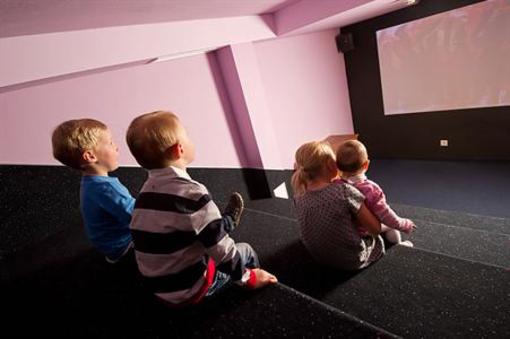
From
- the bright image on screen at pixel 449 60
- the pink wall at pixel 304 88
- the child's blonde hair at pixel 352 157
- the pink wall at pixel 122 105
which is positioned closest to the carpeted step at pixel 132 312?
the child's blonde hair at pixel 352 157

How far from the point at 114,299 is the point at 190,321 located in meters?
0.46

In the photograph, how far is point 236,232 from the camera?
89.8 inches

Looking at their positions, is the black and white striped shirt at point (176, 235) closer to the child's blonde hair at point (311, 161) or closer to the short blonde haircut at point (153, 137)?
the short blonde haircut at point (153, 137)

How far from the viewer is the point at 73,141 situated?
1.32 m

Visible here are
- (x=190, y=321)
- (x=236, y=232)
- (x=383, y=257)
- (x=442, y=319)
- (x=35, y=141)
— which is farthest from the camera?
(x=236, y=232)

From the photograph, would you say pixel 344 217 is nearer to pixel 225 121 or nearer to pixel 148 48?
pixel 148 48

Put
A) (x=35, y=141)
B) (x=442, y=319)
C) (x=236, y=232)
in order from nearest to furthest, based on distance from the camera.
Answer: (x=442, y=319) < (x=35, y=141) < (x=236, y=232)

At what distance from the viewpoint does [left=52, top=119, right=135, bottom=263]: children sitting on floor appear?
1.31 meters

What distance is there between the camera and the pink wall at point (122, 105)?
2.08 meters

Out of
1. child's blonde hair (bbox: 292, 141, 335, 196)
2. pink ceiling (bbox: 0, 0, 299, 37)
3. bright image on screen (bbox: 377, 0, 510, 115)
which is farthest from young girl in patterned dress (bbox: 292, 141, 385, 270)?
bright image on screen (bbox: 377, 0, 510, 115)

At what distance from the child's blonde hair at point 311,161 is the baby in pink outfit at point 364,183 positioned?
0.57 ft

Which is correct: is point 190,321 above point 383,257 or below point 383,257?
above

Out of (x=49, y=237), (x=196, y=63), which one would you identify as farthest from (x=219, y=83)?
(x=49, y=237)

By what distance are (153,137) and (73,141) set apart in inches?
22.3
